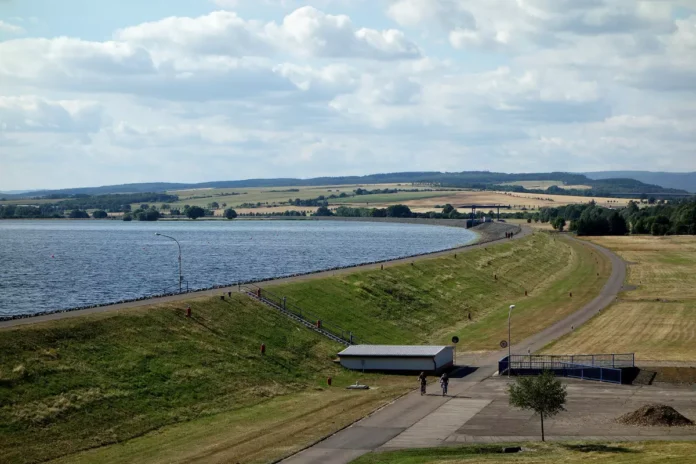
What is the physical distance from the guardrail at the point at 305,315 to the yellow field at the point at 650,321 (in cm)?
1690

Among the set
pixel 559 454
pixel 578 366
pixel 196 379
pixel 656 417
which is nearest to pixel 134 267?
pixel 196 379

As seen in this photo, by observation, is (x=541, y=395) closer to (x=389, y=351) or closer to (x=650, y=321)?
(x=389, y=351)

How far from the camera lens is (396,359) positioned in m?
66.5

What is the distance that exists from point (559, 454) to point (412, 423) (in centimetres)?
1028

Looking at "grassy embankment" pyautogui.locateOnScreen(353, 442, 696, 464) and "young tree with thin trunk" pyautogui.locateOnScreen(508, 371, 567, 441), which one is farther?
"young tree with thin trunk" pyautogui.locateOnScreen(508, 371, 567, 441)

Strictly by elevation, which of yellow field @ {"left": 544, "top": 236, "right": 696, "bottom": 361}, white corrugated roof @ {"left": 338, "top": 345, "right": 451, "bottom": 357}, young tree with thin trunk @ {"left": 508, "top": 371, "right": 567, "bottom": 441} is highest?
young tree with thin trunk @ {"left": 508, "top": 371, "right": 567, "bottom": 441}

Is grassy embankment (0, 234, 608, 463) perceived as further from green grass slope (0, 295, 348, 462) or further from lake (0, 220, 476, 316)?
lake (0, 220, 476, 316)

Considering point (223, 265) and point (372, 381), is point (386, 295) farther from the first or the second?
point (223, 265)

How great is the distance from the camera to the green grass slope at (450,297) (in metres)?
83.4

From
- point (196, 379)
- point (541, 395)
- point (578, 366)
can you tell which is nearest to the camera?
point (541, 395)

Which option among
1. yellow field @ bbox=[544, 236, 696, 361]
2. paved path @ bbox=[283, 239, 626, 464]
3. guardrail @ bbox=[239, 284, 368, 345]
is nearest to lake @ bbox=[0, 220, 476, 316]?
guardrail @ bbox=[239, 284, 368, 345]

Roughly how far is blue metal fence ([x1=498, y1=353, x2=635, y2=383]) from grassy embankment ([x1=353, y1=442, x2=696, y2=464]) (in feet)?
60.0

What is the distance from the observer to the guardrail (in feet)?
251

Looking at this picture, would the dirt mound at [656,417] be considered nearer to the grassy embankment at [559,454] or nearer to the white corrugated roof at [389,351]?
the grassy embankment at [559,454]
